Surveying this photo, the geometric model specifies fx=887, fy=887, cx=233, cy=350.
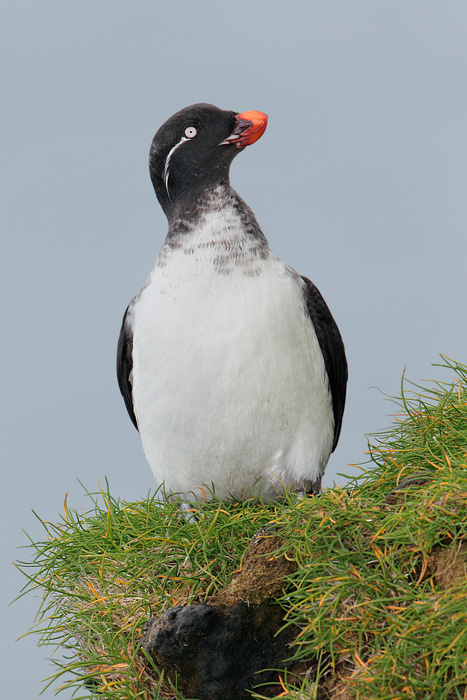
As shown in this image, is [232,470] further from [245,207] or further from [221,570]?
[245,207]

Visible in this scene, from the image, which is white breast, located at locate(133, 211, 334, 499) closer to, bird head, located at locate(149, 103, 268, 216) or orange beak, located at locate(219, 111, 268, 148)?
bird head, located at locate(149, 103, 268, 216)

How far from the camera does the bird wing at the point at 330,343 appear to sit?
14.8ft

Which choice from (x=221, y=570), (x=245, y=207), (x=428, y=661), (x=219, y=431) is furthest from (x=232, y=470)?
(x=428, y=661)

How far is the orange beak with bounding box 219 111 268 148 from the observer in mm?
4398

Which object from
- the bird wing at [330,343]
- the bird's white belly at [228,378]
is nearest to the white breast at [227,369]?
the bird's white belly at [228,378]

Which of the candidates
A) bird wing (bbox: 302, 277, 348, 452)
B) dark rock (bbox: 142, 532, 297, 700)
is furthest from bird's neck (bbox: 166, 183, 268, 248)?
dark rock (bbox: 142, 532, 297, 700)

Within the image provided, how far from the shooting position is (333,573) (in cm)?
321

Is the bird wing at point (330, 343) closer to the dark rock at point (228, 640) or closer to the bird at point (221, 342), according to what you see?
the bird at point (221, 342)

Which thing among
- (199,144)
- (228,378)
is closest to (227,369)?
(228,378)

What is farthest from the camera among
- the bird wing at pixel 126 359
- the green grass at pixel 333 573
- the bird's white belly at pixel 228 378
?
the bird wing at pixel 126 359

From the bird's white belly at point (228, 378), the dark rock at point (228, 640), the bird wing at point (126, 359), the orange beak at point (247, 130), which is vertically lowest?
the dark rock at point (228, 640)

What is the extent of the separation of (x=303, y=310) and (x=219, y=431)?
0.74m

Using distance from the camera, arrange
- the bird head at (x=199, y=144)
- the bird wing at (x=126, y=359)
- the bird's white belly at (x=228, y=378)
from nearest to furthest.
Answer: the bird's white belly at (x=228, y=378) → the bird head at (x=199, y=144) → the bird wing at (x=126, y=359)

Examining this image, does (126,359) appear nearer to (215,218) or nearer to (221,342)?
(221,342)
